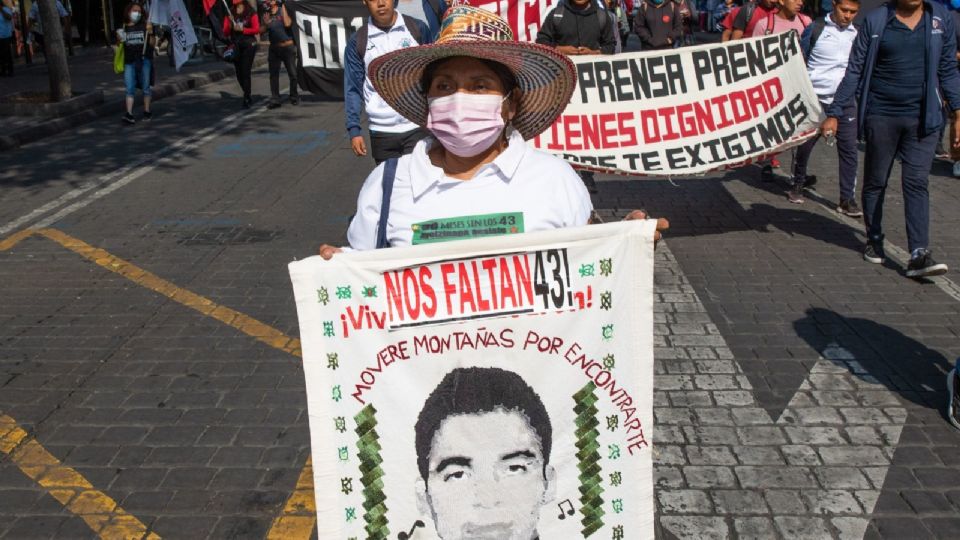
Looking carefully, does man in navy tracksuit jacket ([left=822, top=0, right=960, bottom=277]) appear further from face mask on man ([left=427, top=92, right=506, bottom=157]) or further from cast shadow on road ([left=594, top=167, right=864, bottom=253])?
face mask on man ([left=427, top=92, right=506, bottom=157])

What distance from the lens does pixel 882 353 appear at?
5754 mm

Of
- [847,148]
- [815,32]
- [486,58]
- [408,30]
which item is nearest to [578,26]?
[815,32]

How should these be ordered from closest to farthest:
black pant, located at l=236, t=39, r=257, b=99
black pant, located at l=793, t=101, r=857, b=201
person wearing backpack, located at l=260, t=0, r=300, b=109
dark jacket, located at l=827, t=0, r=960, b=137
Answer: dark jacket, located at l=827, t=0, r=960, b=137 → black pant, located at l=793, t=101, r=857, b=201 → person wearing backpack, located at l=260, t=0, r=300, b=109 → black pant, located at l=236, t=39, r=257, b=99

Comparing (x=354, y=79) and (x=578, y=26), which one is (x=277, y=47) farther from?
(x=354, y=79)

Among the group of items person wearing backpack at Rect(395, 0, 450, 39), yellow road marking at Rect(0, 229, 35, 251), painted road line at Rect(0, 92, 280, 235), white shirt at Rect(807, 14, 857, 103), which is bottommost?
painted road line at Rect(0, 92, 280, 235)

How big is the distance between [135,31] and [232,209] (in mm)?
7078

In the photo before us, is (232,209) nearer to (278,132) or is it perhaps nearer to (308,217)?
(308,217)

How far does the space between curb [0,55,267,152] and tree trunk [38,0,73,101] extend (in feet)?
1.85

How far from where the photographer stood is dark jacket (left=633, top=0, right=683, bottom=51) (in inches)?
548

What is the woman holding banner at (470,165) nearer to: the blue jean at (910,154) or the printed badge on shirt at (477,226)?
the printed badge on shirt at (477,226)

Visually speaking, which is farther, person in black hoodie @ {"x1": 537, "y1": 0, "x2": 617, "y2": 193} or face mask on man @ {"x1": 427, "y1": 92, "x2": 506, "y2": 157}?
person in black hoodie @ {"x1": 537, "y1": 0, "x2": 617, "y2": 193}

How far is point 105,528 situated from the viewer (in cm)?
403

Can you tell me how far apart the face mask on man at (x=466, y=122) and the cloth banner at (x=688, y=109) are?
5171mm

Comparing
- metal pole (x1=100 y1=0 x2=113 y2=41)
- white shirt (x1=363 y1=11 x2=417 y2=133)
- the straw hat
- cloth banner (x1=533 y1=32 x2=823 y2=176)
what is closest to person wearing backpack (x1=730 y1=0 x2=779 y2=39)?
cloth banner (x1=533 y1=32 x2=823 y2=176)
